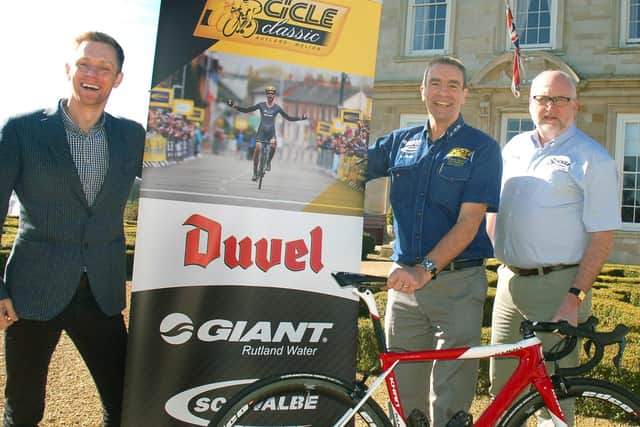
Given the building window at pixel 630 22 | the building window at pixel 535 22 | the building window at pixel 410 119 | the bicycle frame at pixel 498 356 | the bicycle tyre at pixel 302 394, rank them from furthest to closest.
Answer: the building window at pixel 410 119
the building window at pixel 535 22
the building window at pixel 630 22
the bicycle frame at pixel 498 356
the bicycle tyre at pixel 302 394

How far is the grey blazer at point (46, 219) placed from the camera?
2.48 meters

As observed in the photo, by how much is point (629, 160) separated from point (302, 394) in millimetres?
13598

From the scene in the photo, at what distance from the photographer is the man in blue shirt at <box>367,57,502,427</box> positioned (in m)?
2.85

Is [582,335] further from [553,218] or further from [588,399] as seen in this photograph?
[553,218]

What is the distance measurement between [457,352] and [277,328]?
95cm

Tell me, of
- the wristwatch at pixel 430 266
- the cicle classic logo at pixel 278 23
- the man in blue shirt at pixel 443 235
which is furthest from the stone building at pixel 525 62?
the wristwatch at pixel 430 266

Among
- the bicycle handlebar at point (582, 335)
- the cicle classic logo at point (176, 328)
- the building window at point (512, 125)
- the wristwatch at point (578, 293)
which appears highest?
the building window at point (512, 125)

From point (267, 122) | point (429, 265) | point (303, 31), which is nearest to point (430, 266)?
point (429, 265)

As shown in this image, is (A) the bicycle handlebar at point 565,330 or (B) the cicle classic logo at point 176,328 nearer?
(A) the bicycle handlebar at point 565,330

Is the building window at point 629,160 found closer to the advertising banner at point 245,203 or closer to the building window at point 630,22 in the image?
the building window at point 630,22

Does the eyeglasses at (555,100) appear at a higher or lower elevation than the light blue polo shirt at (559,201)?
higher

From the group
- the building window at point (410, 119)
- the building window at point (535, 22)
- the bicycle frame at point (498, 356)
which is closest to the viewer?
→ the bicycle frame at point (498, 356)

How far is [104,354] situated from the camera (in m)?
2.66

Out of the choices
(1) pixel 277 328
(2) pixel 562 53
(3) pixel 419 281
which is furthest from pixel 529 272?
(2) pixel 562 53
